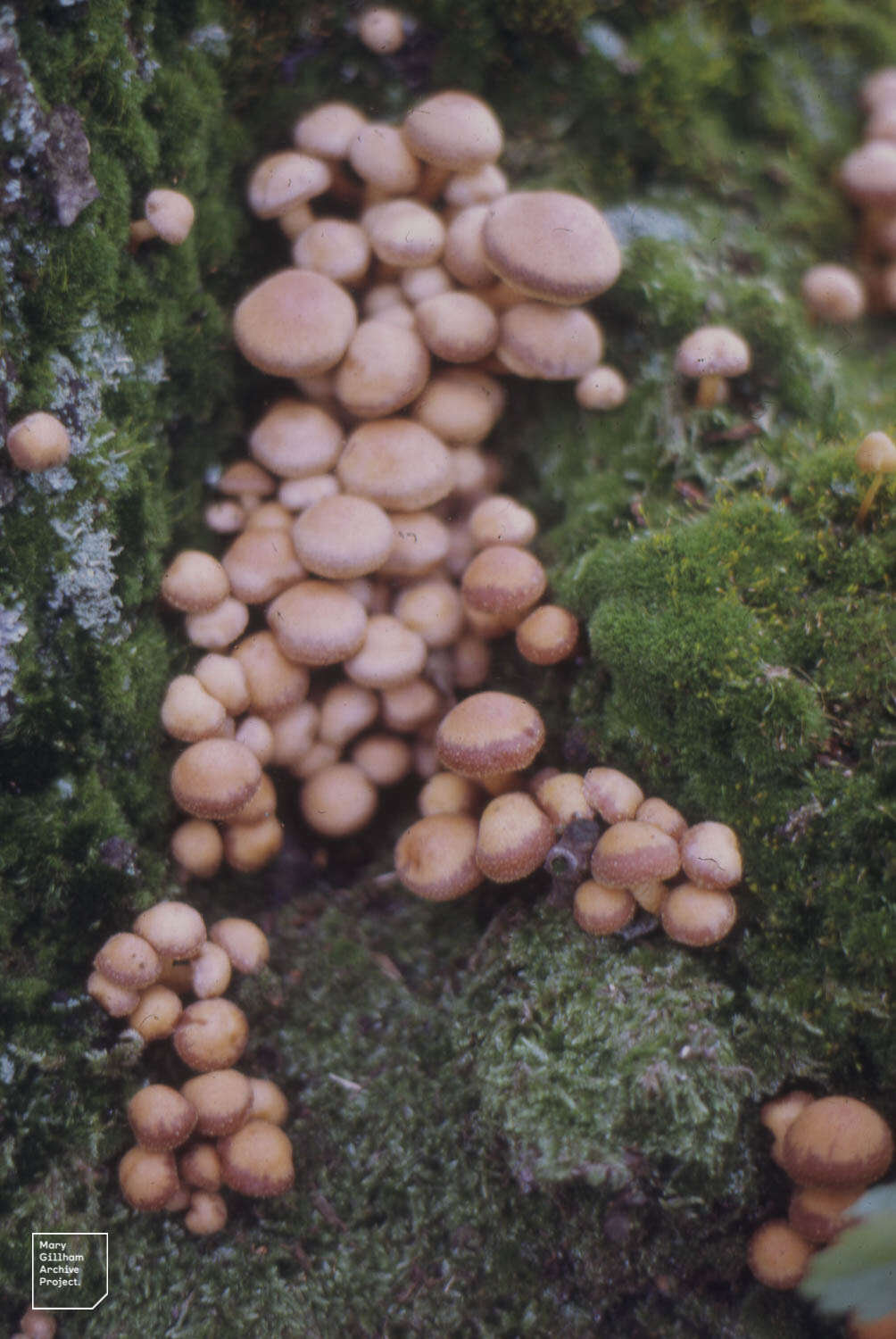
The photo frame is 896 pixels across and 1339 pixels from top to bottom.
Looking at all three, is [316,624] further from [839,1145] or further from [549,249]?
[839,1145]

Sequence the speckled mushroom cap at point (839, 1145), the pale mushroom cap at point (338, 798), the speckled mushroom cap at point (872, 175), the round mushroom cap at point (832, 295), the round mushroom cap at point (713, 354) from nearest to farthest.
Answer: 1. the speckled mushroom cap at point (839, 1145)
2. the round mushroom cap at point (713, 354)
3. the pale mushroom cap at point (338, 798)
4. the round mushroom cap at point (832, 295)
5. the speckled mushroom cap at point (872, 175)

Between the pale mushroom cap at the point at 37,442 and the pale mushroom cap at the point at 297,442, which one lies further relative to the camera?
the pale mushroom cap at the point at 297,442

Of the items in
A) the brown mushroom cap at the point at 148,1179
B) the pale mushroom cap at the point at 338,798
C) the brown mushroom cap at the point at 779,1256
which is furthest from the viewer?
the pale mushroom cap at the point at 338,798

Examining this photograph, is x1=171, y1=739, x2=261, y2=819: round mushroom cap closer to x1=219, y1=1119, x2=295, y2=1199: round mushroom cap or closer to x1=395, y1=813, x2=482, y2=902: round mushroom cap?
x1=395, y1=813, x2=482, y2=902: round mushroom cap

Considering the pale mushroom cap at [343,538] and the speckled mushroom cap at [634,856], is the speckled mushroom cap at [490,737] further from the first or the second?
the pale mushroom cap at [343,538]

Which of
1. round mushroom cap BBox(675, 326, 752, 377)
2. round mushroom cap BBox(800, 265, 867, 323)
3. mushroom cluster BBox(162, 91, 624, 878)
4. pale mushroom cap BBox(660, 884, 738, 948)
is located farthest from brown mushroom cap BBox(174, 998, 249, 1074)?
round mushroom cap BBox(800, 265, 867, 323)

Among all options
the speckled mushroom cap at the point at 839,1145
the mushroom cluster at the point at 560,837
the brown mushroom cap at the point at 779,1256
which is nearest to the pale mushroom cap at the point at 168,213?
the mushroom cluster at the point at 560,837

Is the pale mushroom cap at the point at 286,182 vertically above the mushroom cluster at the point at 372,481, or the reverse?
the pale mushroom cap at the point at 286,182

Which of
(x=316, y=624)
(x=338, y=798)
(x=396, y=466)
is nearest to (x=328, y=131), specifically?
(x=396, y=466)
